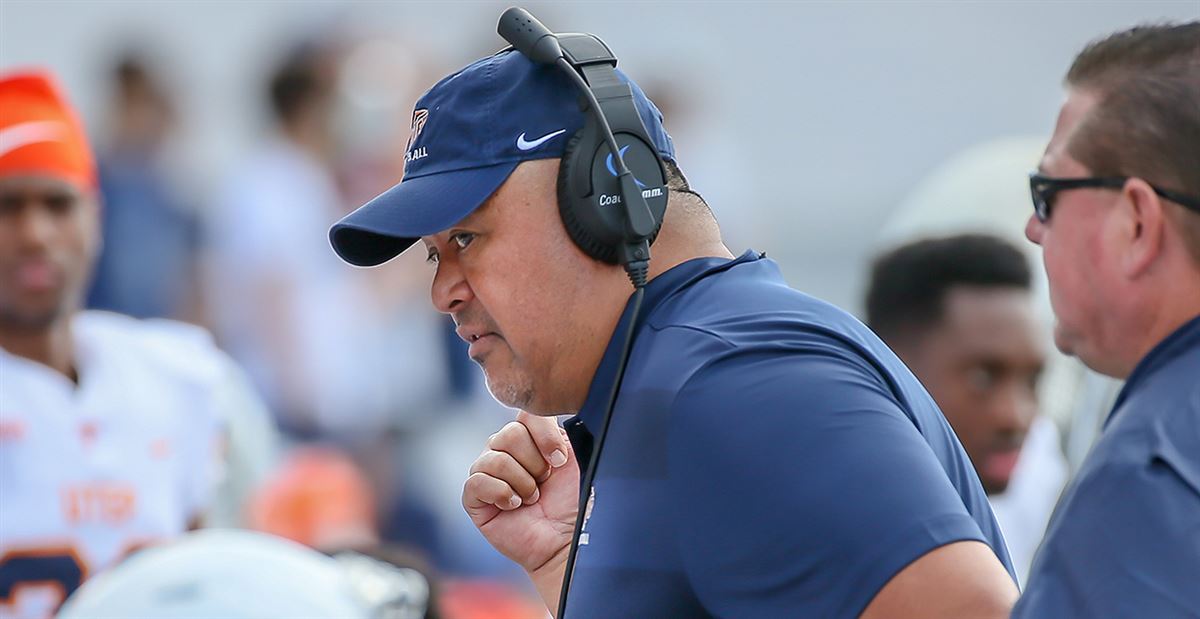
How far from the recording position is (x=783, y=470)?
5.33 feet

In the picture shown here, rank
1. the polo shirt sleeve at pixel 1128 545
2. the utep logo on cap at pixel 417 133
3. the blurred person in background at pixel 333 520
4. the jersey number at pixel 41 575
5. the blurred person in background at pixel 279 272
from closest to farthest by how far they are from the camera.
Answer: the polo shirt sleeve at pixel 1128 545 → the utep logo on cap at pixel 417 133 → the jersey number at pixel 41 575 → the blurred person in background at pixel 333 520 → the blurred person in background at pixel 279 272

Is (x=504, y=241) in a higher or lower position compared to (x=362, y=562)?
higher

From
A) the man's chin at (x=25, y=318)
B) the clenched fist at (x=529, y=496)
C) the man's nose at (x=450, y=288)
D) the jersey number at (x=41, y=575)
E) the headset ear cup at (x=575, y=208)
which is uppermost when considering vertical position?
the headset ear cup at (x=575, y=208)

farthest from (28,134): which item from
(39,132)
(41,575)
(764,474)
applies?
(764,474)

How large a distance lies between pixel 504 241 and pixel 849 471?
20.8 inches

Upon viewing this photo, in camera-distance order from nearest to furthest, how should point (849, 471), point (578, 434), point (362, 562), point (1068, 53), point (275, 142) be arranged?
point (849, 471)
point (578, 434)
point (362, 562)
point (275, 142)
point (1068, 53)

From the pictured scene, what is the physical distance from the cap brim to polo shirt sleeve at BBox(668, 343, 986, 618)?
13.7 inches

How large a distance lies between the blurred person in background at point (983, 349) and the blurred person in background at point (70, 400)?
160 centimetres

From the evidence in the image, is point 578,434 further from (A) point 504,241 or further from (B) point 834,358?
(B) point 834,358

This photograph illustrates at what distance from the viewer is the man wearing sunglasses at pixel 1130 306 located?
4.53 ft

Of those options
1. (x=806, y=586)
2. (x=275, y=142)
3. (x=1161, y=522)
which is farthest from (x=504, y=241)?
(x=275, y=142)

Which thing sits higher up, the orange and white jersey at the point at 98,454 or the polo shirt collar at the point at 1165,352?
the polo shirt collar at the point at 1165,352

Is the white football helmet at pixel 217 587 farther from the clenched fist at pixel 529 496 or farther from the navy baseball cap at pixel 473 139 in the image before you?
the navy baseball cap at pixel 473 139

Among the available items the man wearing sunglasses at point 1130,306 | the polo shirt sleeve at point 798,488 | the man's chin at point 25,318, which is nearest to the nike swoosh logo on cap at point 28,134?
the man's chin at point 25,318
